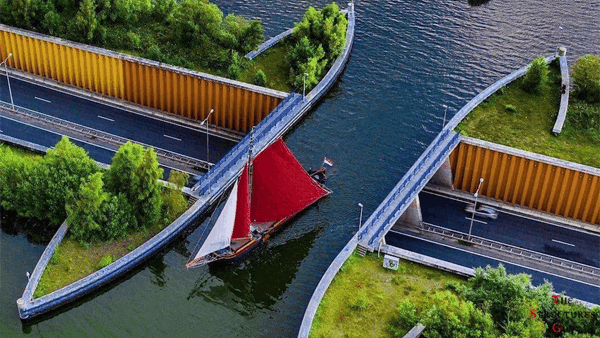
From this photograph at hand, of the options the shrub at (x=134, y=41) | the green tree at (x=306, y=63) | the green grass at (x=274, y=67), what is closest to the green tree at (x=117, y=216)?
the green grass at (x=274, y=67)

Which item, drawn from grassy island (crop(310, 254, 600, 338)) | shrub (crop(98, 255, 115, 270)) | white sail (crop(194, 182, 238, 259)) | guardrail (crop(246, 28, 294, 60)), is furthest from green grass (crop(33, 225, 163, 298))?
guardrail (crop(246, 28, 294, 60))

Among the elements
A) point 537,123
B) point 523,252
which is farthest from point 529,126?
point 523,252

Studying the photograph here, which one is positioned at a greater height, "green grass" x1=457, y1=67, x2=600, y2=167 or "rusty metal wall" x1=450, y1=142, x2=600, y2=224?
"green grass" x1=457, y1=67, x2=600, y2=167

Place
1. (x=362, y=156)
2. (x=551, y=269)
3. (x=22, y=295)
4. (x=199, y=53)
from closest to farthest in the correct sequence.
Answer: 1. (x=22, y=295)
2. (x=551, y=269)
3. (x=362, y=156)
4. (x=199, y=53)

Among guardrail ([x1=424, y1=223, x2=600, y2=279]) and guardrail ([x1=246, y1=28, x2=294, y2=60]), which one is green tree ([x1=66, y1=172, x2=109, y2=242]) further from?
guardrail ([x1=424, y1=223, x2=600, y2=279])

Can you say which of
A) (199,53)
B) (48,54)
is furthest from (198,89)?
(48,54)

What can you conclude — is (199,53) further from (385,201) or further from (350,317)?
(350,317)
